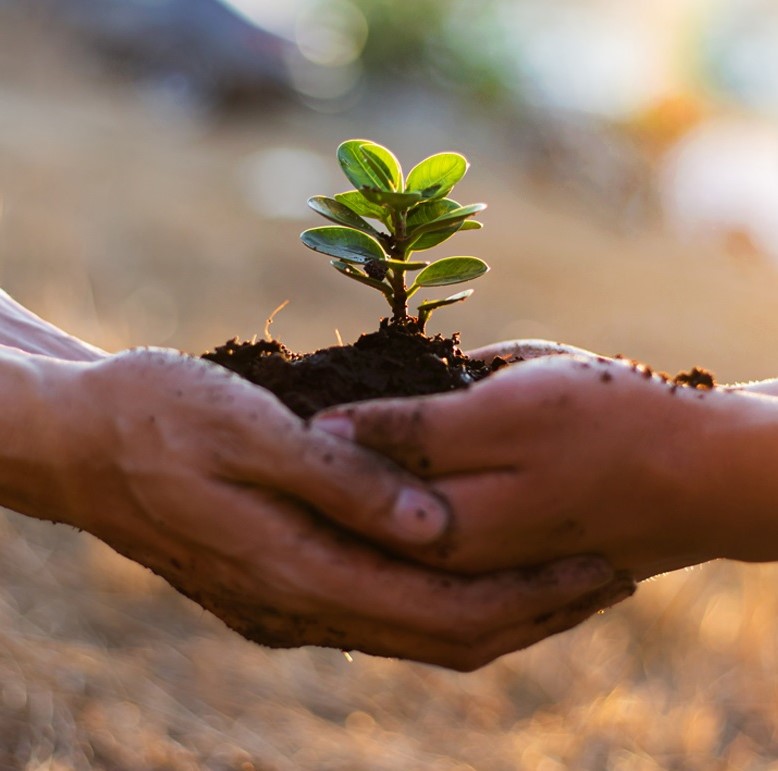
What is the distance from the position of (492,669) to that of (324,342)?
2.18m

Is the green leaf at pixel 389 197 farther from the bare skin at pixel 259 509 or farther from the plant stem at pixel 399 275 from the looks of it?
the bare skin at pixel 259 509

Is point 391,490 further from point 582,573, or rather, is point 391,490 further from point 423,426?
point 582,573

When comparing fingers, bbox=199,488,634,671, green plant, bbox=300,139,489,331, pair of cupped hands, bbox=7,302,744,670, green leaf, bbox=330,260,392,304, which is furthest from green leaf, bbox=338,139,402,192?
fingers, bbox=199,488,634,671

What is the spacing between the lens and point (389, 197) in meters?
1.14

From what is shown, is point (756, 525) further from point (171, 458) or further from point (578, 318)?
point (578, 318)

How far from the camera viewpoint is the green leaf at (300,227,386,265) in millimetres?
1210

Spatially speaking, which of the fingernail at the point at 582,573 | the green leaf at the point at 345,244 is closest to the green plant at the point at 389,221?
the green leaf at the point at 345,244

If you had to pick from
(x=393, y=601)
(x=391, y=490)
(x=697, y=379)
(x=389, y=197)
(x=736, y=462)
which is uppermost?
(x=389, y=197)

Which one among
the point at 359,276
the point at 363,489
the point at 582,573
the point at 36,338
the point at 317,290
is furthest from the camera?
the point at 317,290

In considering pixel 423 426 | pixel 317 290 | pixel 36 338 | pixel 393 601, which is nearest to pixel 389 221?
pixel 423 426

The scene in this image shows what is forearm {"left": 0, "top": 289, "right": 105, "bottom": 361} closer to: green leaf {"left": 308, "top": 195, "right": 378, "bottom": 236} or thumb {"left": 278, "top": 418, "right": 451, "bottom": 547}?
green leaf {"left": 308, "top": 195, "right": 378, "bottom": 236}

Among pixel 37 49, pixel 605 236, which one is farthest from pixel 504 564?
pixel 37 49

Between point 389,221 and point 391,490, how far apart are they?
44 cm

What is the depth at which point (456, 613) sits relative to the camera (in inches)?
40.4
